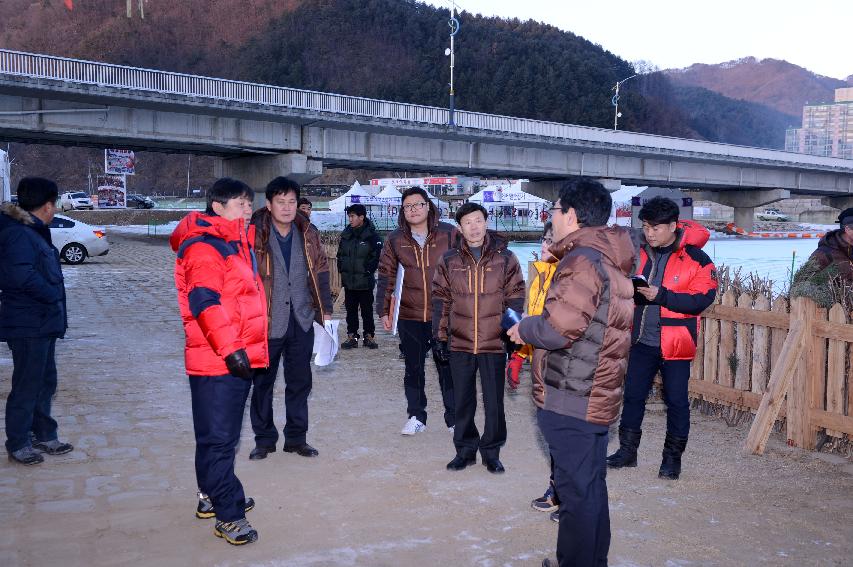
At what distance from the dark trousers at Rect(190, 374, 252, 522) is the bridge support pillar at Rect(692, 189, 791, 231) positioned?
6359 centimetres

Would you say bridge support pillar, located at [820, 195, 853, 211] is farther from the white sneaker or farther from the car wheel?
the white sneaker

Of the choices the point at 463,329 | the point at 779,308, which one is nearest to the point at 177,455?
the point at 463,329

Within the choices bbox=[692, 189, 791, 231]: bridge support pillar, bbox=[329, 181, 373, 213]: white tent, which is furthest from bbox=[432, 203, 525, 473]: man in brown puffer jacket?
bbox=[692, 189, 791, 231]: bridge support pillar

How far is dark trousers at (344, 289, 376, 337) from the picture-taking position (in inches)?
436

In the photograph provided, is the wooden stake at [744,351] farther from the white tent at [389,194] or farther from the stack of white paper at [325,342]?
the white tent at [389,194]

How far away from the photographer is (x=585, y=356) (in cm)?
374

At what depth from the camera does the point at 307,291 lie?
20.0 feet

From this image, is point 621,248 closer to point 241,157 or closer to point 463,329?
point 463,329

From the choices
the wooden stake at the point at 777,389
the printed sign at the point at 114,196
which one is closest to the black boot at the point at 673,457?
the wooden stake at the point at 777,389

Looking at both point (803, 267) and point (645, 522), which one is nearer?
point (645, 522)

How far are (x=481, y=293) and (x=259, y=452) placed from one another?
82.1 inches

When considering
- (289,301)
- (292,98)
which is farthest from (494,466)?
(292,98)

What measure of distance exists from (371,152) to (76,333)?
99.9 ft

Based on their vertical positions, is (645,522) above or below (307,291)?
below
